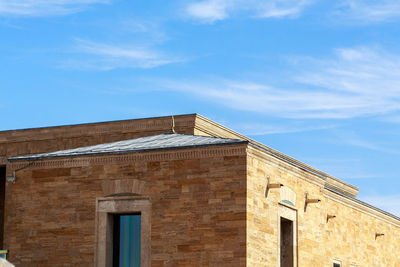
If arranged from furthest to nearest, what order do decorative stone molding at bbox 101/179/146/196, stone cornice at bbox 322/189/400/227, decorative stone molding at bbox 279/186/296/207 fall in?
stone cornice at bbox 322/189/400/227, decorative stone molding at bbox 279/186/296/207, decorative stone molding at bbox 101/179/146/196

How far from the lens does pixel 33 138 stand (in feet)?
121

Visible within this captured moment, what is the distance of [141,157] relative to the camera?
2734 cm

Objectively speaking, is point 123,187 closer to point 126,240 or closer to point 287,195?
point 126,240


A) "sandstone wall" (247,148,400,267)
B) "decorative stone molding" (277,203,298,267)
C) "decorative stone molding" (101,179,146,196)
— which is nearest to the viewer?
"sandstone wall" (247,148,400,267)

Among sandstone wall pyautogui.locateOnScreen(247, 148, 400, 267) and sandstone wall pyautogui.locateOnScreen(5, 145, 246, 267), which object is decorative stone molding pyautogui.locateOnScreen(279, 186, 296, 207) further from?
sandstone wall pyautogui.locateOnScreen(5, 145, 246, 267)

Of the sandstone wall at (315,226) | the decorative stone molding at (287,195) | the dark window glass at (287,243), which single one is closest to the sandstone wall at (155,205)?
the sandstone wall at (315,226)

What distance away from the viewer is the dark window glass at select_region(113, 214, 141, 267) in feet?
89.7

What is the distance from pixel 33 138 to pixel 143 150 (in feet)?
36.0

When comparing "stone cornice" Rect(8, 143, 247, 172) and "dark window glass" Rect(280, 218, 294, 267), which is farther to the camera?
"dark window glass" Rect(280, 218, 294, 267)

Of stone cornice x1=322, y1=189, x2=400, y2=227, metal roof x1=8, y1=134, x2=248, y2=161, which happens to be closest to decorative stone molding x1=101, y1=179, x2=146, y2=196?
metal roof x1=8, y1=134, x2=248, y2=161

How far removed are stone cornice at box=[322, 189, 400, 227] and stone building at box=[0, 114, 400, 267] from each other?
16.2 ft

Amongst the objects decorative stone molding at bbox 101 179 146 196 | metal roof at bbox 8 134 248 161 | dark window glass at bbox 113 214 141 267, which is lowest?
dark window glass at bbox 113 214 141 267

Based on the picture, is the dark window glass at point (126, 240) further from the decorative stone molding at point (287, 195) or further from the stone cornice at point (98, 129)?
the stone cornice at point (98, 129)

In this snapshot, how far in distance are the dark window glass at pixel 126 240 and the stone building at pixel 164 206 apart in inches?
1.2
